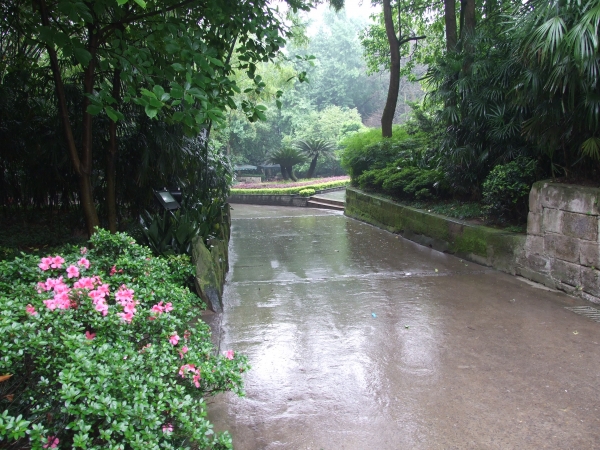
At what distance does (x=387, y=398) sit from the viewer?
9.78ft

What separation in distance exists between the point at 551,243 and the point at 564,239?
191 mm

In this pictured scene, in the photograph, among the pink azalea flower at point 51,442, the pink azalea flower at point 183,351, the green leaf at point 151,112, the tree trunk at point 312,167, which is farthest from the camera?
the tree trunk at point 312,167

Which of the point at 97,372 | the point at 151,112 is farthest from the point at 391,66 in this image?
the point at 97,372

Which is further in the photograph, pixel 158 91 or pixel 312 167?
pixel 312 167

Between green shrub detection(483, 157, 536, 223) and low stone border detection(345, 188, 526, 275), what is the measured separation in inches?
12.9

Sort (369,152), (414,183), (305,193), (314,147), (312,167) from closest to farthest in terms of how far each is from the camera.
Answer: (414,183), (369,152), (305,193), (314,147), (312,167)

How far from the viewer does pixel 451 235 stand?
7234 millimetres

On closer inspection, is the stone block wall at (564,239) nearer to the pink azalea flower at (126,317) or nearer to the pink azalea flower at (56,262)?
the pink azalea flower at (126,317)

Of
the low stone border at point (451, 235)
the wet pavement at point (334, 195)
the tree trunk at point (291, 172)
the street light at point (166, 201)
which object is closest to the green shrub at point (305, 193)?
the wet pavement at point (334, 195)

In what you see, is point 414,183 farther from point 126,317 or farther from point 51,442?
point 51,442

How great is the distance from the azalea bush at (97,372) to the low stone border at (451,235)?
15.0 ft

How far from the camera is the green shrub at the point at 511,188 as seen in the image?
Result: 19.4 ft

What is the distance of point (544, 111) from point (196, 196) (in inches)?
219

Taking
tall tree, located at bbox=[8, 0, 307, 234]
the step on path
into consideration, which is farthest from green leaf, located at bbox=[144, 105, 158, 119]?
the step on path
